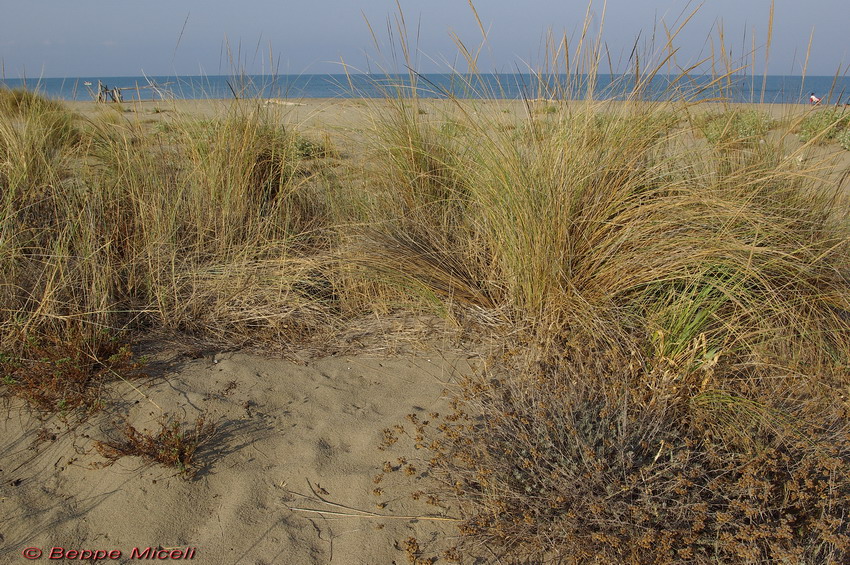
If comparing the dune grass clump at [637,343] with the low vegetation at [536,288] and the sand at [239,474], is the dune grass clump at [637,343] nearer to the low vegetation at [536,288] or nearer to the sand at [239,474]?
the low vegetation at [536,288]

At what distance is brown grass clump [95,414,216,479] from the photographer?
6.97 ft

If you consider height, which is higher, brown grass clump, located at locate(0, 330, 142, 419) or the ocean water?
the ocean water

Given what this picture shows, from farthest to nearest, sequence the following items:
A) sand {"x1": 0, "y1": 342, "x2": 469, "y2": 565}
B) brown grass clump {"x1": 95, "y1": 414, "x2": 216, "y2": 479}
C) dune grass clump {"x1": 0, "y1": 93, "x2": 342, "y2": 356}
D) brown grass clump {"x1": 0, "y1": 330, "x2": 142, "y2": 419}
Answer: dune grass clump {"x1": 0, "y1": 93, "x2": 342, "y2": 356}
brown grass clump {"x1": 0, "y1": 330, "x2": 142, "y2": 419}
brown grass clump {"x1": 95, "y1": 414, "x2": 216, "y2": 479}
sand {"x1": 0, "y1": 342, "x2": 469, "y2": 565}

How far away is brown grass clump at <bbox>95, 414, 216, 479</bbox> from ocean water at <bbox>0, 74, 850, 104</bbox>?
5.53 feet

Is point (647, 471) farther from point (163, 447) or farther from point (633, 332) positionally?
point (163, 447)

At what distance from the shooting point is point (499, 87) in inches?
118

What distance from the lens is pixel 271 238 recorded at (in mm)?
3512

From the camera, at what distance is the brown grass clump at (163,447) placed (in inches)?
83.7

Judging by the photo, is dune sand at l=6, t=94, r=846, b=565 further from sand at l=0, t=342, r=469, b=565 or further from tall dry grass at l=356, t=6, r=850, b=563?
tall dry grass at l=356, t=6, r=850, b=563

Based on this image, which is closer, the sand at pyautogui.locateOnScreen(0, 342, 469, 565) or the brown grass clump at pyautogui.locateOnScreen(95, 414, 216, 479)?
the sand at pyautogui.locateOnScreen(0, 342, 469, 565)

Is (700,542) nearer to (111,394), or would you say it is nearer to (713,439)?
(713,439)

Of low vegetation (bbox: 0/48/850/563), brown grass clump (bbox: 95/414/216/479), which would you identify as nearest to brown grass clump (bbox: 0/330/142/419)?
low vegetation (bbox: 0/48/850/563)

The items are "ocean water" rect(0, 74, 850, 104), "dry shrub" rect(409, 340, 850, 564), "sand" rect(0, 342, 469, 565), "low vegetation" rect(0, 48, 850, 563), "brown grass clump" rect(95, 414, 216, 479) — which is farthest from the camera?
"ocean water" rect(0, 74, 850, 104)

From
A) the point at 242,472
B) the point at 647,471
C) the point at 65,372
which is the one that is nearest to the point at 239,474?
the point at 242,472
